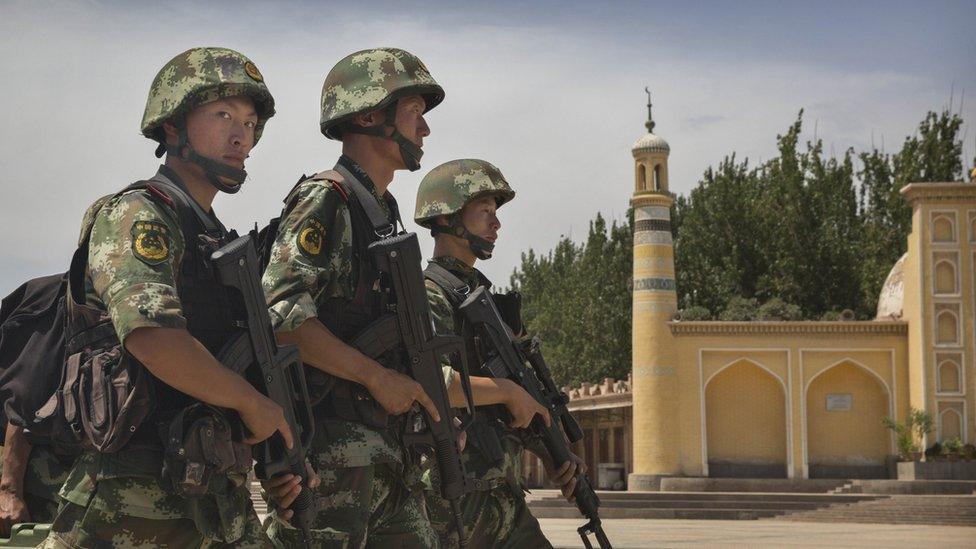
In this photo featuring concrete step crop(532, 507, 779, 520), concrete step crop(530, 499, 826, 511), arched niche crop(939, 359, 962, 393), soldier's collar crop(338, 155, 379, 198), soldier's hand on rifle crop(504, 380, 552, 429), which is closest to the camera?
soldier's collar crop(338, 155, 379, 198)

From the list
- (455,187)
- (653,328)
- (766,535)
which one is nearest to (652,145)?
(653,328)

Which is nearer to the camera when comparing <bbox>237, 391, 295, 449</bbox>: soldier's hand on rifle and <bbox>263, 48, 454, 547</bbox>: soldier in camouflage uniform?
<bbox>237, 391, 295, 449</bbox>: soldier's hand on rifle

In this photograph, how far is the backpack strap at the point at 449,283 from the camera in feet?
15.6

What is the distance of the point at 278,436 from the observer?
281cm

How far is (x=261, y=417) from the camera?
8.67ft

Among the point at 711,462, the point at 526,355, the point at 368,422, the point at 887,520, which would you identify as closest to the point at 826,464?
the point at 711,462

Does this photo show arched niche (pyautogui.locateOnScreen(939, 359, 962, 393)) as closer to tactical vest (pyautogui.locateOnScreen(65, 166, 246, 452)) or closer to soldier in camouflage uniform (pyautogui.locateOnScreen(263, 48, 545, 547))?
soldier in camouflage uniform (pyautogui.locateOnScreen(263, 48, 545, 547))

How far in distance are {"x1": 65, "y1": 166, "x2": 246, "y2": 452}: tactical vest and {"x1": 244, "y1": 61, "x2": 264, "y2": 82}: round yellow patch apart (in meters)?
0.28

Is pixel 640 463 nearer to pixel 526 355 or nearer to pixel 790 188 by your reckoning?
pixel 790 188

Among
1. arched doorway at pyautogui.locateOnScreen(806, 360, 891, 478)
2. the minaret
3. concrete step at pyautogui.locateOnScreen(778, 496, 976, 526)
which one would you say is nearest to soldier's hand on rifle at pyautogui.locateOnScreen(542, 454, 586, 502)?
concrete step at pyautogui.locateOnScreen(778, 496, 976, 526)

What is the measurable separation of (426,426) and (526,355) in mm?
1580

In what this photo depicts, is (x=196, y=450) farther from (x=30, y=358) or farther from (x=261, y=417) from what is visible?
(x=30, y=358)

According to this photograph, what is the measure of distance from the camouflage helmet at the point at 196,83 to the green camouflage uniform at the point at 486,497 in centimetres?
163

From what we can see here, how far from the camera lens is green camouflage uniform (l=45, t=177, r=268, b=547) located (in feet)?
8.38
